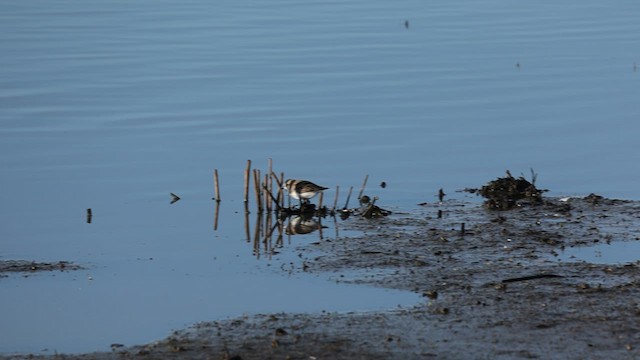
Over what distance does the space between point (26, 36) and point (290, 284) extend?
20.6 meters

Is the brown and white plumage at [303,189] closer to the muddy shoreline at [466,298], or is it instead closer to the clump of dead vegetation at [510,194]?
the muddy shoreline at [466,298]

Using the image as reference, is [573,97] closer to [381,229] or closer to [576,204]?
[576,204]

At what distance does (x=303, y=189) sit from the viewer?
620 inches

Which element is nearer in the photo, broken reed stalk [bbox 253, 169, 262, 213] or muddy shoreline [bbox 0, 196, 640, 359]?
muddy shoreline [bbox 0, 196, 640, 359]

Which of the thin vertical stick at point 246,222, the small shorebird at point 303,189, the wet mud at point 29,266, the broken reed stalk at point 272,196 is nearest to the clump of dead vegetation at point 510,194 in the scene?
the small shorebird at point 303,189

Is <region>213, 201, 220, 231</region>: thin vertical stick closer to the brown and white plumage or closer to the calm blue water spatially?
the calm blue water

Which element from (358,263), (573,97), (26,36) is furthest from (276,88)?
(358,263)

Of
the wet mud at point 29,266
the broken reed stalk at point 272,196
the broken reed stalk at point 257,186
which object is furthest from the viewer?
the broken reed stalk at point 272,196

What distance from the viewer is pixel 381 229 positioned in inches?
588

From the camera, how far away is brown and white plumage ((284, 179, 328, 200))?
51.6ft

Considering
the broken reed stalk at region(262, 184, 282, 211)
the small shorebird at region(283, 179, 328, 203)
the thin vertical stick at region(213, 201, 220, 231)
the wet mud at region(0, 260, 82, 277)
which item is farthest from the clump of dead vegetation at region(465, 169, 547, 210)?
the wet mud at region(0, 260, 82, 277)

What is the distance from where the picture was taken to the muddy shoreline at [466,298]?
34.2ft

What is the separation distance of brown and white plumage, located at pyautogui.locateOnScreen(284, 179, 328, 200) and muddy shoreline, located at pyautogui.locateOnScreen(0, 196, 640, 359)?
61 centimetres

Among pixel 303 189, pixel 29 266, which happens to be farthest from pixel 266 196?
pixel 29 266
